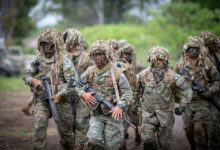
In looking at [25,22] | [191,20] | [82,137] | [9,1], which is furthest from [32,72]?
[25,22]

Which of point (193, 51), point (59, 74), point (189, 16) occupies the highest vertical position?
point (189, 16)

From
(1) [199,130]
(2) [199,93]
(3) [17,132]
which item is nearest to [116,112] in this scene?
(1) [199,130]

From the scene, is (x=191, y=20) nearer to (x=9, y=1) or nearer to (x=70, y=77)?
(x=70, y=77)

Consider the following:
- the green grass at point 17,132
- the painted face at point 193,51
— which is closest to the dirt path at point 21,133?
the green grass at point 17,132

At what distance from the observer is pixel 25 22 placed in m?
39.6

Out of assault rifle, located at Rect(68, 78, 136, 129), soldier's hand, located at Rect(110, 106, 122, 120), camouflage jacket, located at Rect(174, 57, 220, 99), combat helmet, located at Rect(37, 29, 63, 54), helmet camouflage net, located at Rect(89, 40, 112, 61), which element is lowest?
soldier's hand, located at Rect(110, 106, 122, 120)

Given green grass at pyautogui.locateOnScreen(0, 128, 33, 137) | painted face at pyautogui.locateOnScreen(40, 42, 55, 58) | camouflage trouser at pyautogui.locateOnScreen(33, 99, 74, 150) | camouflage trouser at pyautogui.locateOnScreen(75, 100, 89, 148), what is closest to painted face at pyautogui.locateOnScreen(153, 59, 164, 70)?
camouflage trouser at pyautogui.locateOnScreen(75, 100, 89, 148)

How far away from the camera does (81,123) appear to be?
275 inches

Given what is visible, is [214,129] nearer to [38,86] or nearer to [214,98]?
[214,98]

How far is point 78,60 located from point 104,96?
77.5 inches

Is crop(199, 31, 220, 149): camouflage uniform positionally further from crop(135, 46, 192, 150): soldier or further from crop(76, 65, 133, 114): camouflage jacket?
crop(76, 65, 133, 114): camouflage jacket

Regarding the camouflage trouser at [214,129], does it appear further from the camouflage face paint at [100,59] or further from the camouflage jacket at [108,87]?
the camouflage face paint at [100,59]

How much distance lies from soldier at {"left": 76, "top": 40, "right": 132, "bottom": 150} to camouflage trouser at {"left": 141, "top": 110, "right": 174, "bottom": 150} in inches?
23.8

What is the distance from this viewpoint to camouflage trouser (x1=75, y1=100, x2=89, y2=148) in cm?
682
